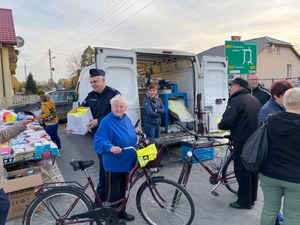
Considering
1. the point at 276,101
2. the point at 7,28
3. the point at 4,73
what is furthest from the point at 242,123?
the point at 7,28

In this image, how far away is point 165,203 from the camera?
10.2 feet

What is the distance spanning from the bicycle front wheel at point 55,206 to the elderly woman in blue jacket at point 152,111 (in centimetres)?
303

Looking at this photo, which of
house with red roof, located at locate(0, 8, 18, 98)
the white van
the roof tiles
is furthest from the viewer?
house with red roof, located at locate(0, 8, 18, 98)

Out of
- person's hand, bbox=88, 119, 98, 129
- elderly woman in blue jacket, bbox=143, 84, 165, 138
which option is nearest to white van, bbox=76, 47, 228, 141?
elderly woman in blue jacket, bbox=143, 84, 165, 138

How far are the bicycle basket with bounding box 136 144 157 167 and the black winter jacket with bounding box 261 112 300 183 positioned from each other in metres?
1.21

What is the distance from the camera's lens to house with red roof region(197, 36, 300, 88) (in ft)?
99.7

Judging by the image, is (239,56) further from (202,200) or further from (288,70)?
(288,70)

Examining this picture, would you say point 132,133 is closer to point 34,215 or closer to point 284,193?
point 34,215

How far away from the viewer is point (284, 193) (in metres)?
2.39

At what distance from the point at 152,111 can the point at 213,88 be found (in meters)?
1.76

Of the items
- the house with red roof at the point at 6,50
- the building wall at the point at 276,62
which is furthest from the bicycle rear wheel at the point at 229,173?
the building wall at the point at 276,62

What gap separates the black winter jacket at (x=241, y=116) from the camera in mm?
3504

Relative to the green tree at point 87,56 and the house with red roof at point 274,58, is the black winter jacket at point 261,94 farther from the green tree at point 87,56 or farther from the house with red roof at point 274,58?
the green tree at point 87,56

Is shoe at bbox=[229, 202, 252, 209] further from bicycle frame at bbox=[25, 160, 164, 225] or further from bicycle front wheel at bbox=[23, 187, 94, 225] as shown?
bicycle front wheel at bbox=[23, 187, 94, 225]
